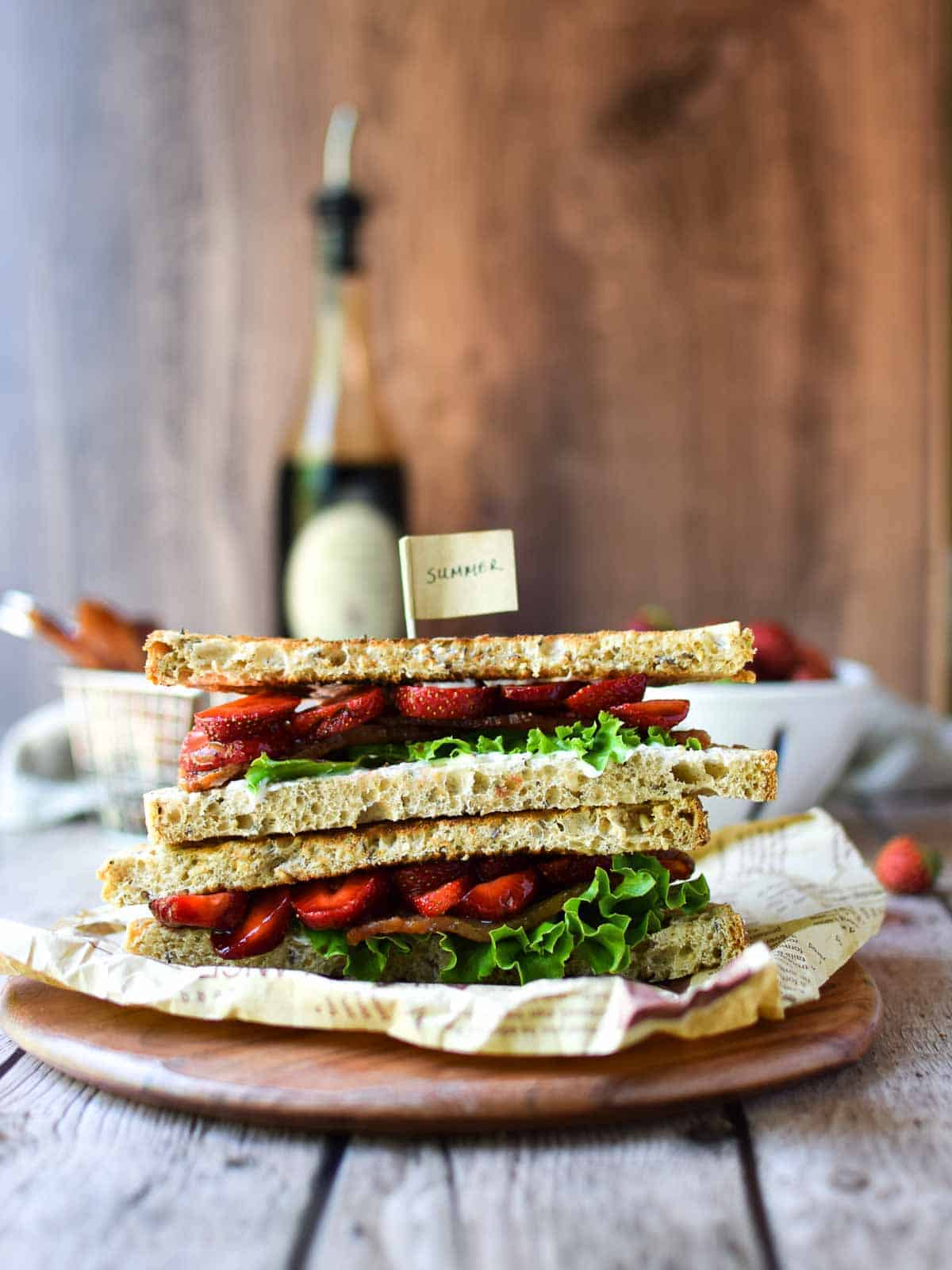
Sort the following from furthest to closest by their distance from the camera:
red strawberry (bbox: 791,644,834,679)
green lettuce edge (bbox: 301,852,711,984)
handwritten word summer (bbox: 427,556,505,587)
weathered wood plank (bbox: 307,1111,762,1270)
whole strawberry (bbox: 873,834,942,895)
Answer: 1. red strawberry (bbox: 791,644,834,679)
2. whole strawberry (bbox: 873,834,942,895)
3. handwritten word summer (bbox: 427,556,505,587)
4. green lettuce edge (bbox: 301,852,711,984)
5. weathered wood plank (bbox: 307,1111,762,1270)

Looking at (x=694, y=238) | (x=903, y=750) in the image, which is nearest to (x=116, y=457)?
(x=694, y=238)

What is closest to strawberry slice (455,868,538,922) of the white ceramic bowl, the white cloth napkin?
the white ceramic bowl

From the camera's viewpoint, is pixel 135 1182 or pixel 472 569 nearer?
pixel 135 1182

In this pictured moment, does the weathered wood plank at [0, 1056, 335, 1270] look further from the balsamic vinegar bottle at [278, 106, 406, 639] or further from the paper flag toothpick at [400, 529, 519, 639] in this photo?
the balsamic vinegar bottle at [278, 106, 406, 639]

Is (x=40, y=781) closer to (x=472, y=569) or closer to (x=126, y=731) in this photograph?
(x=126, y=731)

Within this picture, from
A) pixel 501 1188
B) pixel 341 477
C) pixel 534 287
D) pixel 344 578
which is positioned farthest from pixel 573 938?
pixel 534 287

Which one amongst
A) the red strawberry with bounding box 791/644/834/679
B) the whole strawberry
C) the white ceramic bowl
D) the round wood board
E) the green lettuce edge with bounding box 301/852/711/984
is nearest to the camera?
the round wood board
